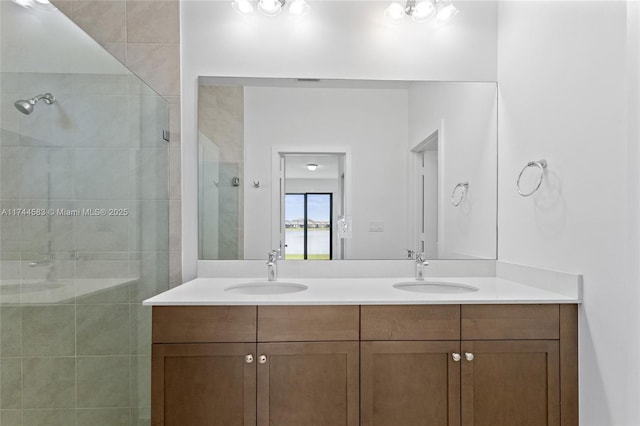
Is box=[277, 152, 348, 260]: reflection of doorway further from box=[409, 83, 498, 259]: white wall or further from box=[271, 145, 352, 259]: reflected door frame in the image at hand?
box=[409, 83, 498, 259]: white wall

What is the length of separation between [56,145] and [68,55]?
0.35 metres

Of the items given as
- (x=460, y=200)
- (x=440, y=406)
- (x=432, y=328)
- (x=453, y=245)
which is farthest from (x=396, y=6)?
(x=440, y=406)

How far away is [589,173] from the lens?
138 cm

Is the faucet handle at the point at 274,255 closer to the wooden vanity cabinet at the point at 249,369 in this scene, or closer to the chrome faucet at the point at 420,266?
the wooden vanity cabinet at the point at 249,369

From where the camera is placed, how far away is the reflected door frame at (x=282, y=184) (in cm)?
201

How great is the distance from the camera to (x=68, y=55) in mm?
1370

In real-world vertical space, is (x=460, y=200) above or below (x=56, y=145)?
below

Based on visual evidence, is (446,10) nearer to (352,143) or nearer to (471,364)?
(352,143)

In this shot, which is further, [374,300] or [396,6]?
[396,6]

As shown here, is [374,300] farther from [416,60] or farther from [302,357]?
[416,60]

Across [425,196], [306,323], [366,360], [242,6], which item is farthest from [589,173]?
[242,6]

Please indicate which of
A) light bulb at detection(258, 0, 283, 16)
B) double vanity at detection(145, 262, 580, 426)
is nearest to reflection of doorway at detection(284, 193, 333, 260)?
double vanity at detection(145, 262, 580, 426)

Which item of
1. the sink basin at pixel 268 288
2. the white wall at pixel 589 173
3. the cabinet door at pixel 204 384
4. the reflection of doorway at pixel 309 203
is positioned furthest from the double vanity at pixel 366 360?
the reflection of doorway at pixel 309 203

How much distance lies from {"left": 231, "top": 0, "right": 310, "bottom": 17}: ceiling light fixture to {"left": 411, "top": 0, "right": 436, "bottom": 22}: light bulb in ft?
1.92
